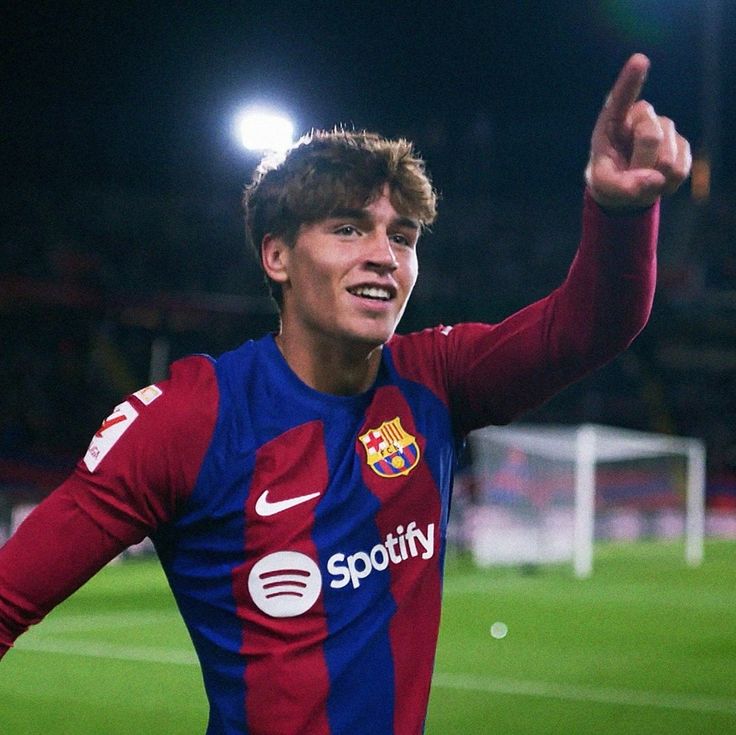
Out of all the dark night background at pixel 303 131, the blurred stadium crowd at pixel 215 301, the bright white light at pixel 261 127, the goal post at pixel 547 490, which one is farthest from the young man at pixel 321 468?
the dark night background at pixel 303 131

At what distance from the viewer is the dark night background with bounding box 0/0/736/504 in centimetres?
2248

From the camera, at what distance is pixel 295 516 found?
212 centimetres

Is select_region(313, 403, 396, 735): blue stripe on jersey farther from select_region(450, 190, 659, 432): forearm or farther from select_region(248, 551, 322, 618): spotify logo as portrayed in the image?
select_region(450, 190, 659, 432): forearm

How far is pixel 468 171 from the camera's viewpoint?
3284cm

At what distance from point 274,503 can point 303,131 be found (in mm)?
20956

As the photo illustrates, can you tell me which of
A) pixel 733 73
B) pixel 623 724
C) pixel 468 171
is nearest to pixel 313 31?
pixel 468 171

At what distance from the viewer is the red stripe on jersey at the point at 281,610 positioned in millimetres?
2088

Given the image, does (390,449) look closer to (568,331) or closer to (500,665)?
(568,331)

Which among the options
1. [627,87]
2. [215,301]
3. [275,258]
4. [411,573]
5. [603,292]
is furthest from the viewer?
[215,301]

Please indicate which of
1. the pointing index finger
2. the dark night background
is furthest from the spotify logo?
the dark night background

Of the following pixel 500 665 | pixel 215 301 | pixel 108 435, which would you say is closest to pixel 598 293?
pixel 108 435

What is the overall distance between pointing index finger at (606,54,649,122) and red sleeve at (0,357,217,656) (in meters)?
0.84

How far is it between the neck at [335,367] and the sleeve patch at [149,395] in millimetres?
286

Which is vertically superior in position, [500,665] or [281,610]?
[281,610]
